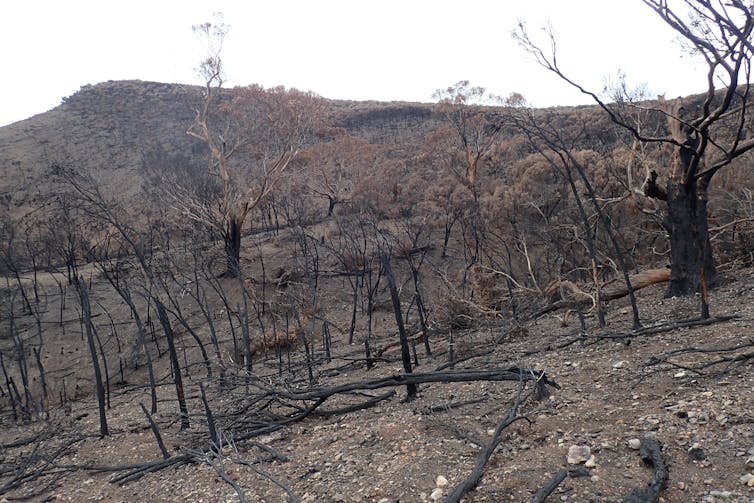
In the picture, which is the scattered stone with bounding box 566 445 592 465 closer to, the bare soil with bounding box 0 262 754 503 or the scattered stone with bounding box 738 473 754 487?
the bare soil with bounding box 0 262 754 503

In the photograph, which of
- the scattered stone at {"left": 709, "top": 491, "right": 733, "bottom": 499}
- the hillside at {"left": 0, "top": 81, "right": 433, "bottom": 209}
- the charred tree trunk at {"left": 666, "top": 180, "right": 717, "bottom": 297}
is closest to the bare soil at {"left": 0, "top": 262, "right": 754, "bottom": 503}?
the scattered stone at {"left": 709, "top": 491, "right": 733, "bottom": 499}

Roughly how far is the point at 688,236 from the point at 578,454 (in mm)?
5326

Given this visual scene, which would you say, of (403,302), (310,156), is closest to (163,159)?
(310,156)

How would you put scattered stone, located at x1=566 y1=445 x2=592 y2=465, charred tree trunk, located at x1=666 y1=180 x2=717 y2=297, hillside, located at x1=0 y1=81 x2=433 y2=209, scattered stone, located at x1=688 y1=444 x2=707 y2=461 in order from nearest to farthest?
scattered stone, located at x1=688 y1=444 x2=707 y2=461, scattered stone, located at x1=566 y1=445 x2=592 y2=465, charred tree trunk, located at x1=666 y1=180 x2=717 y2=297, hillside, located at x1=0 y1=81 x2=433 y2=209

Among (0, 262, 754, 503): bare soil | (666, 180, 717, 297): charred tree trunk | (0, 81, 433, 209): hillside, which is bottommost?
(0, 262, 754, 503): bare soil

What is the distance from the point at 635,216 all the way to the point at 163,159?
2997 cm

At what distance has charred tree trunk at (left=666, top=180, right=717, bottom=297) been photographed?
7.89m

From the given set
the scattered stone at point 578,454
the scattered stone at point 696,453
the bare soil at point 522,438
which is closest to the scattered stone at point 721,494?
the bare soil at point 522,438

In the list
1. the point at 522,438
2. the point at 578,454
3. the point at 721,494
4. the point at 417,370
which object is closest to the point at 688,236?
the point at 417,370

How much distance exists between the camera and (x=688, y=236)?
7.92m

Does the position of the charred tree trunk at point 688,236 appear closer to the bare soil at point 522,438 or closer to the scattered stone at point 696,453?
the bare soil at point 522,438

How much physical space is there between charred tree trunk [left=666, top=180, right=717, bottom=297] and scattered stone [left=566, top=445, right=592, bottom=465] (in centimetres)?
512

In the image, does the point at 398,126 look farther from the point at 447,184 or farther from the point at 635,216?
the point at 635,216

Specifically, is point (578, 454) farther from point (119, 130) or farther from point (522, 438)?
point (119, 130)
